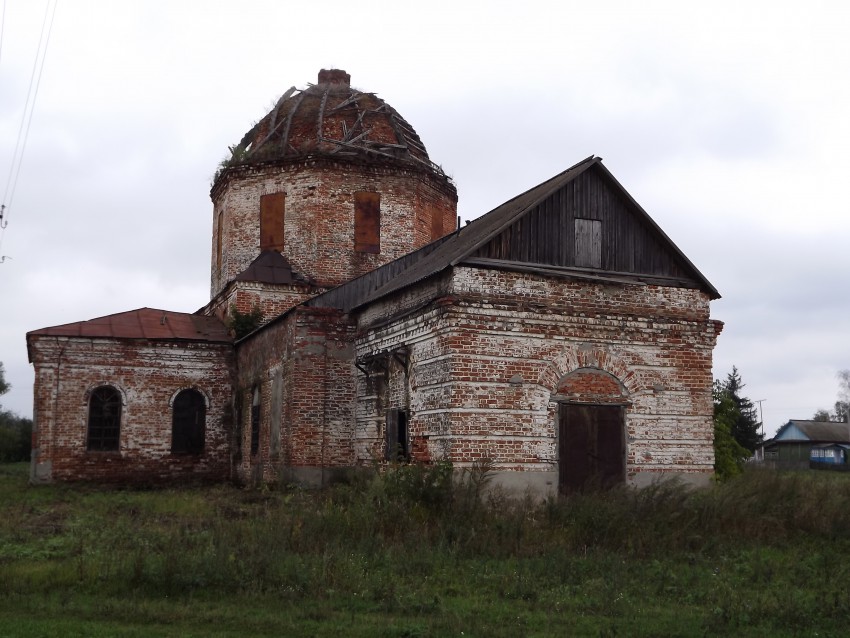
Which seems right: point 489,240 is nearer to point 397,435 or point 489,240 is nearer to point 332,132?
point 397,435

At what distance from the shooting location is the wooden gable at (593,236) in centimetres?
1415

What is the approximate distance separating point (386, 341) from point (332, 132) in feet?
33.7

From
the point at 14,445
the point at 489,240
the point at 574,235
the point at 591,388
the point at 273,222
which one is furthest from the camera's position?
the point at 14,445

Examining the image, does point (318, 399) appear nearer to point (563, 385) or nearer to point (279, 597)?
point (563, 385)

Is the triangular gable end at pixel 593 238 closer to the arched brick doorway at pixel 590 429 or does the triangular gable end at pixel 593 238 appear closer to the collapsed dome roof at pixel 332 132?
the arched brick doorway at pixel 590 429

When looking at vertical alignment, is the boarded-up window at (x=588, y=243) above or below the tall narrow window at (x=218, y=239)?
below

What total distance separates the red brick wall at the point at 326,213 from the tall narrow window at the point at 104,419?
15.4 ft

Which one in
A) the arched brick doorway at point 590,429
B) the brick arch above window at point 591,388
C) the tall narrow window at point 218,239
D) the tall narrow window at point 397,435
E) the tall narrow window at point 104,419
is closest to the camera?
the arched brick doorway at point 590,429

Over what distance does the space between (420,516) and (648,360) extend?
18.2 feet

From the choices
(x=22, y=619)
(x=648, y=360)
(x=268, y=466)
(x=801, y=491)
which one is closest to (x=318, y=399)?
(x=268, y=466)

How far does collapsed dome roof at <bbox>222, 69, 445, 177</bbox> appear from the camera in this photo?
2364 cm

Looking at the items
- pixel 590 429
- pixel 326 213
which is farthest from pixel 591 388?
pixel 326 213

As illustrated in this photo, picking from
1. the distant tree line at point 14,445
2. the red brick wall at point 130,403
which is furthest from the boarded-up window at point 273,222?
the distant tree line at point 14,445

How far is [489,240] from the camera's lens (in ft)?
44.9
